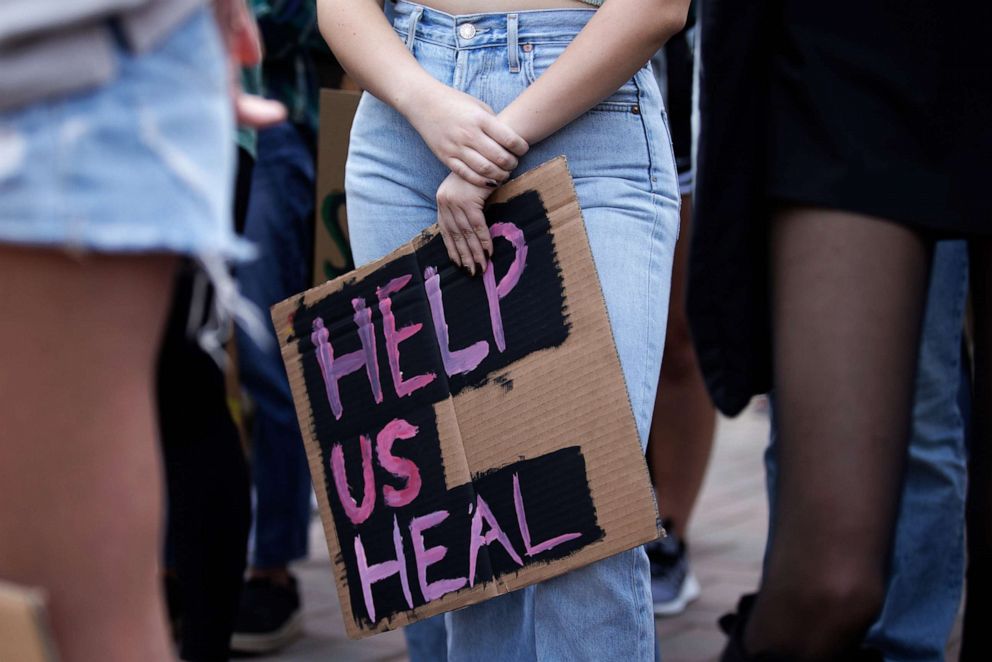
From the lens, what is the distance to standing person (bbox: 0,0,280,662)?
3.29 feet

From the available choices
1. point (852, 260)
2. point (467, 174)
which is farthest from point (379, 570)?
point (852, 260)

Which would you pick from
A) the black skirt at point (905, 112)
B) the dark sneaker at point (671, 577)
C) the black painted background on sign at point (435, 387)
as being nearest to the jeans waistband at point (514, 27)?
the black painted background on sign at point (435, 387)

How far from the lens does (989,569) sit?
5.32ft

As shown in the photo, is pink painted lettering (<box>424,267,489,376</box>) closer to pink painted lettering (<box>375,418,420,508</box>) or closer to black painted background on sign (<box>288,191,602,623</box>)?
black painted background on sign (<box>288,191,602,623</box>)

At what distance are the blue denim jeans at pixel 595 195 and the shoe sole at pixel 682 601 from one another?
1160mm

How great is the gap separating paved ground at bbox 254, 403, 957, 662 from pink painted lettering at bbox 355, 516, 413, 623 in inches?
34.1

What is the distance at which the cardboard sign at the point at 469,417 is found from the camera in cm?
184

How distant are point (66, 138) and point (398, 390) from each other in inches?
40.7

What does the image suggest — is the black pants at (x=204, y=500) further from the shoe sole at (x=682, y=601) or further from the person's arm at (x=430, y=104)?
the shoe sole at (x=682, y=601)

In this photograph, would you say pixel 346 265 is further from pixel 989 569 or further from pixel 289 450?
pixel 989 569

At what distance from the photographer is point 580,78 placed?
183cm

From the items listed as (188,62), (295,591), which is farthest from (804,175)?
(295,591)

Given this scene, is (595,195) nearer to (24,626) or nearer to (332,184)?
(332,184)

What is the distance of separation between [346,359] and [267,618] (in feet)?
3.85
